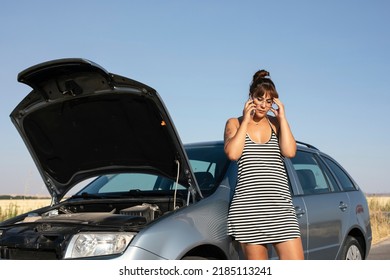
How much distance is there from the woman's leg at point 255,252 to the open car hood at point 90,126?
79 centimetres

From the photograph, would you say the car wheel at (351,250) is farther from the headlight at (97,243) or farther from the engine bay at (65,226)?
the headlight at (97,243)

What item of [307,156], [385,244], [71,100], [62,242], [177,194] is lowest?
[385,244]

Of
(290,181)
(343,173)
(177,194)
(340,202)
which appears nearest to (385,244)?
(343,173)

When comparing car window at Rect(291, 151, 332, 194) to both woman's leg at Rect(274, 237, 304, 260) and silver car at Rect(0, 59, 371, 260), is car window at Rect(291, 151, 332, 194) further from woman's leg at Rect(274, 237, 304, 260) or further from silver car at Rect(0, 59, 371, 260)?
Answer: woman's leg at Rect(274, 237, 304, 260)

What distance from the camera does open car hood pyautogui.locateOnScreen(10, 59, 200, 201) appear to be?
14.9ft

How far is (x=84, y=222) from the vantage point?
4355 mm

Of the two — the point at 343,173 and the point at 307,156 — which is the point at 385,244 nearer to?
the point at 343,173

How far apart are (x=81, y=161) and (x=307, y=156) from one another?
2435 millimetres

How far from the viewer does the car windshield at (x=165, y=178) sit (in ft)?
16.6

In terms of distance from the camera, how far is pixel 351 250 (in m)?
6.29

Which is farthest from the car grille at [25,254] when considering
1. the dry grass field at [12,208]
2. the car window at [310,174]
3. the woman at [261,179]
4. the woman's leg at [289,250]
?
the dry grass field at [12,208]

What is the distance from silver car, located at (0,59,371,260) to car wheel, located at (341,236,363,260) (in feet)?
0.05

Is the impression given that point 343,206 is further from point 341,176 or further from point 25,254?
point 25,254

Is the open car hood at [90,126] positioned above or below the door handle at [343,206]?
above
